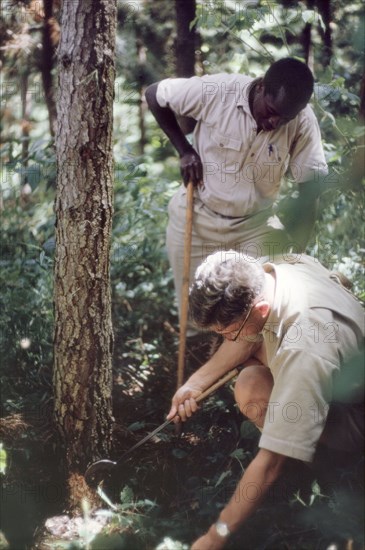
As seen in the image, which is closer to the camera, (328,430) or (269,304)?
(269,304)

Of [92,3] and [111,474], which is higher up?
[92,3]

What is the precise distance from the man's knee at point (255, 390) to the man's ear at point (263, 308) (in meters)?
0.44

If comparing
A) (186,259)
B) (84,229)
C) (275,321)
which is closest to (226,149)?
A: (186,259)

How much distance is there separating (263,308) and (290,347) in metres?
0.20

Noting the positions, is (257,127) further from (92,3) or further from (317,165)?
(92,3)

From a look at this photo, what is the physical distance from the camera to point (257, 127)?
3104 millimetres

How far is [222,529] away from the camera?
2.12 m

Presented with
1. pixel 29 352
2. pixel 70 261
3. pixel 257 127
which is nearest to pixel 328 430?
pixel 70 261

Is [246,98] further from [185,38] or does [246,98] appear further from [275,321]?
[185,38]

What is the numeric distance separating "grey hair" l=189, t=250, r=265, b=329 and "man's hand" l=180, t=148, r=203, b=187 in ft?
3.78

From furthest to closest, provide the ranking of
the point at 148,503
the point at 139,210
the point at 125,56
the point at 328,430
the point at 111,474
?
the point at 125,56 < the point at 139,210 < the point at 111,474 < the point at 148,503 < the point at 328,430

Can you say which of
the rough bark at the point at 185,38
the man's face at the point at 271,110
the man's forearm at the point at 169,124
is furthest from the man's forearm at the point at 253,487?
the rough bark at the point at 185,38

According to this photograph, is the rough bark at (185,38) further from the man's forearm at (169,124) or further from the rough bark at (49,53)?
the man's forearm at (169,124)

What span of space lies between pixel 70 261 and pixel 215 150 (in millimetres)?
1020
